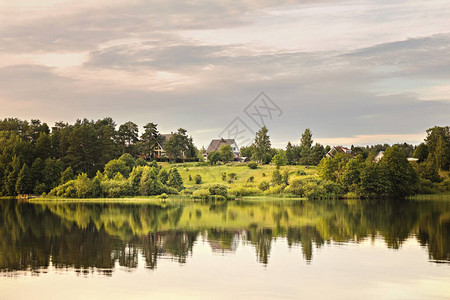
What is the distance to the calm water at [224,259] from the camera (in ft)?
50.0

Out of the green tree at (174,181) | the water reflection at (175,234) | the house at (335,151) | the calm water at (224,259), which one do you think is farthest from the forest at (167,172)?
the calm water at (224,259)

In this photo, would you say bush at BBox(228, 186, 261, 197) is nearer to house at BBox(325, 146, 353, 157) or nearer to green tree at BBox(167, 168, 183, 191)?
green tree at BBox(167, 168, 183, 191)

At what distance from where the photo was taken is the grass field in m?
71.7

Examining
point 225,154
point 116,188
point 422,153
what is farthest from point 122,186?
point 422,153

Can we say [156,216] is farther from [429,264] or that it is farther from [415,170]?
[415,170]

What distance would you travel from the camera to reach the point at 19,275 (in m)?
16.9

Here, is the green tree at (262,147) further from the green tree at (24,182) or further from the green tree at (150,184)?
the green tree at (24,182)

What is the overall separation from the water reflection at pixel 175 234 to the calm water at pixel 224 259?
0.21 feet

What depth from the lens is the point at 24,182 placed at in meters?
68.3

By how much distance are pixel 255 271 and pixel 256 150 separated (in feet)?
243

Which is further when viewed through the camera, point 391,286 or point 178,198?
point 178,198

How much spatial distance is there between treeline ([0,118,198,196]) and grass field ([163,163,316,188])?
12.1 metres

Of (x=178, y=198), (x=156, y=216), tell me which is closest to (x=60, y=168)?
(x=178, y=198)

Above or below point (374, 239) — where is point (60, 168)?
above
